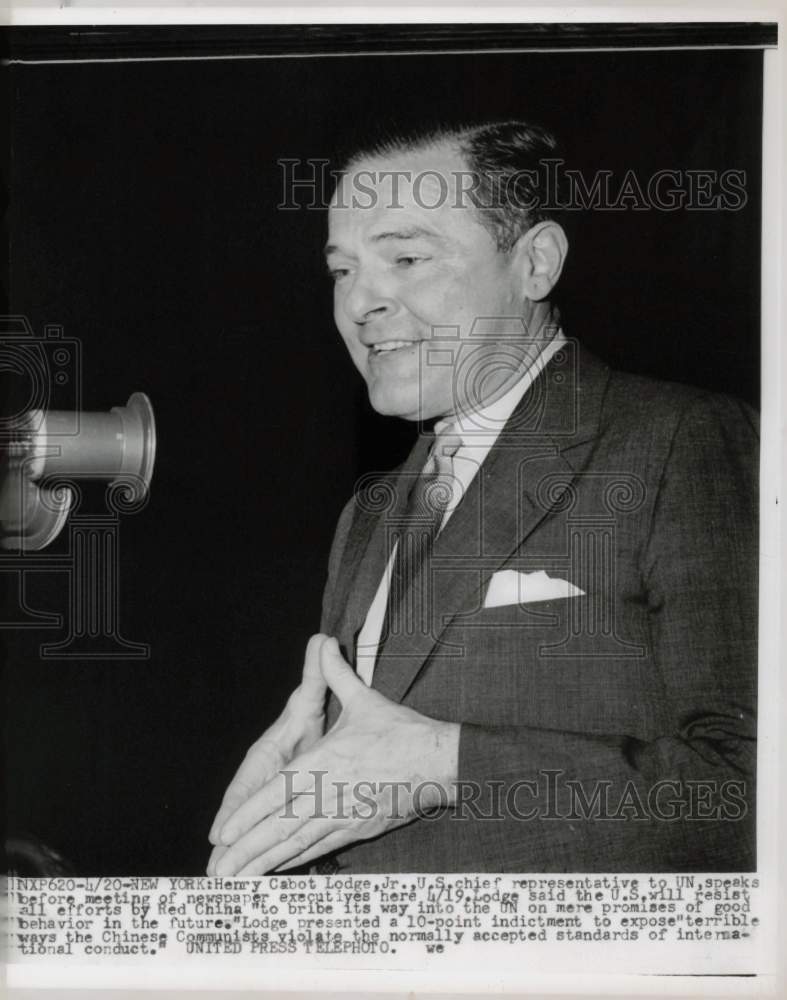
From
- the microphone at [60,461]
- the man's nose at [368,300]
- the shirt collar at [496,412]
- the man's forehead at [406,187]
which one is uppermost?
the man's forehead at [406,187]

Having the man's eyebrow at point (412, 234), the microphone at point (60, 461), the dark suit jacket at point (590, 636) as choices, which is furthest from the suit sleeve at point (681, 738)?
the microphone at point (60, 461)

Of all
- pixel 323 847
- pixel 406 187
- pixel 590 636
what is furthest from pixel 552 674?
pixel 406 187


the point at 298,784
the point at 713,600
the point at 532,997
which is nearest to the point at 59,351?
the point at 298,784

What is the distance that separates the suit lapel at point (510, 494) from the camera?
117 centimetres

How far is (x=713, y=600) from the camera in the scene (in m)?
1.16

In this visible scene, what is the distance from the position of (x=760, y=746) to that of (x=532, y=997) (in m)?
0.36

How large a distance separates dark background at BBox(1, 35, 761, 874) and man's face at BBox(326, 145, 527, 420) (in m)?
0.03

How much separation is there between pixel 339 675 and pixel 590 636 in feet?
0.87

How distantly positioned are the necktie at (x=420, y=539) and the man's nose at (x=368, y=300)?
5.3 inches

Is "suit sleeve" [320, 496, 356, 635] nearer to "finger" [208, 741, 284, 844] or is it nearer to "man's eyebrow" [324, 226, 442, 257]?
"finger" [208, 741, 284, 844]

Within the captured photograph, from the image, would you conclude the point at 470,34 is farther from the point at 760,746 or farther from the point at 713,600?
the point at 760,746

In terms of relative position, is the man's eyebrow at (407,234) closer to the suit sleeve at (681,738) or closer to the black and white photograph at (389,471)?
the black and white photograph at (389,471)

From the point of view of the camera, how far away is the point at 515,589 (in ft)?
3.83

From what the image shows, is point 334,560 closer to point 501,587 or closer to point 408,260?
point 501,587
